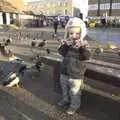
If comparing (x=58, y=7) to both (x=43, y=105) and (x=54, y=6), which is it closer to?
(x=54, y=6)

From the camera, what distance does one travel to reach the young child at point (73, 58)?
5.35 meters

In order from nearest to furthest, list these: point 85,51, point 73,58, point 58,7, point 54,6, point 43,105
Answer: point 85,51 < point 73,58 < point 43,105 < point 54,6 < point 58,7

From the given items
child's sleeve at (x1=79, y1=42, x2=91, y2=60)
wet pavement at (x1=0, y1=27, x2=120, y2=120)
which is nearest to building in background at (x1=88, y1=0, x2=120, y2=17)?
wet pavement at (x1=0, y1=27, x2=120, y2=120)

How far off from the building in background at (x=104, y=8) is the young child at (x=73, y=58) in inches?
3523

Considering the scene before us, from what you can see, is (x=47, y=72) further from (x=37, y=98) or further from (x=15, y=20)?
(x=15, y=20)

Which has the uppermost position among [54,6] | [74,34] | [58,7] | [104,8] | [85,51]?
[54,6]

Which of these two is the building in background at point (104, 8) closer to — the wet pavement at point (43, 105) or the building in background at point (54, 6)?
the building in background at point (54, 6)

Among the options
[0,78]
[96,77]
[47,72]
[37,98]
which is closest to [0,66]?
[0,78]

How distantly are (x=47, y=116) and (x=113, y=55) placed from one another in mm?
7882

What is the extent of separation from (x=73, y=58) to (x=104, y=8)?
317ft

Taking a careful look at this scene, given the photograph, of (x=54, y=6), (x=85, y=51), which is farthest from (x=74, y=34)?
(x=54, y=6)

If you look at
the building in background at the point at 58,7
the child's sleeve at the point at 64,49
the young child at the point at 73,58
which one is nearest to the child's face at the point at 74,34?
the young child at the point at 73,58

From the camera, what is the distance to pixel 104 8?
9975 centimetres

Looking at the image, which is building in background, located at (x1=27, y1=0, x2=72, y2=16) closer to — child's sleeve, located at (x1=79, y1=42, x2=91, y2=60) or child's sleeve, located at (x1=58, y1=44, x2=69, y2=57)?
child's sleeve, located at (x1=58, y1=44, x2=69, y2=57)
